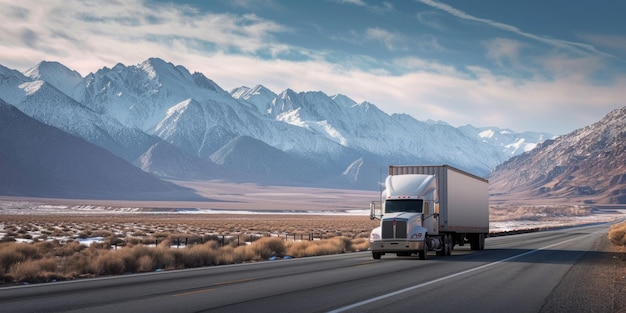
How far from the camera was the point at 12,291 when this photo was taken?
56.1 feet

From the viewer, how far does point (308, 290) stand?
54.4ft

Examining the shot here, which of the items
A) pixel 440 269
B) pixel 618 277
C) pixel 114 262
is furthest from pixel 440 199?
pixel 114 262

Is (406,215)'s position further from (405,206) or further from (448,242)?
(448,242)

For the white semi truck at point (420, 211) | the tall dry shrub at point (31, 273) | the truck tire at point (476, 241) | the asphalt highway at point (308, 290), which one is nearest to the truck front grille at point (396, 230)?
the white semi truck at point (420, 211)

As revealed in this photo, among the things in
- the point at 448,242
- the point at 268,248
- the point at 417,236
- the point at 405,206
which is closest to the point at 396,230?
the point at 417,236

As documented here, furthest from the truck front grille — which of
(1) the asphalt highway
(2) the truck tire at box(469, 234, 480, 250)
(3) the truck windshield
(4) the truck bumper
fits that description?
(2) the truck tire at box(469, 234, 480, 250)

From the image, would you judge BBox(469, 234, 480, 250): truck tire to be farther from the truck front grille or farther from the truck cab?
the truck front grille

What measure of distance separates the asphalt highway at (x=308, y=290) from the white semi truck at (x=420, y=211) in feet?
10.1

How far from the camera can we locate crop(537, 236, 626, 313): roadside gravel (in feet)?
47.0

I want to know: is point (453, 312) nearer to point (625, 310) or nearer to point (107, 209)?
point (625, 310)

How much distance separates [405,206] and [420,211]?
62 centimetres

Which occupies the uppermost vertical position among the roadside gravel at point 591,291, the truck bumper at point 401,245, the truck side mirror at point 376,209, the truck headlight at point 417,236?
the truck side mirror at point 376,209

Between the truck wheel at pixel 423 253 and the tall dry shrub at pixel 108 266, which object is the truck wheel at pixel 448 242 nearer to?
the truck wheel at pixel 423 253

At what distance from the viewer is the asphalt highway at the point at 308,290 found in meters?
13.9
